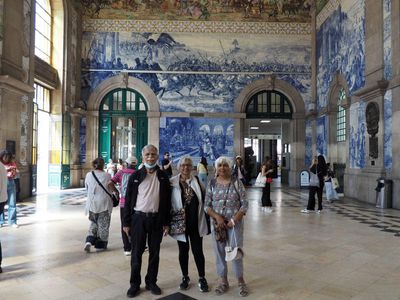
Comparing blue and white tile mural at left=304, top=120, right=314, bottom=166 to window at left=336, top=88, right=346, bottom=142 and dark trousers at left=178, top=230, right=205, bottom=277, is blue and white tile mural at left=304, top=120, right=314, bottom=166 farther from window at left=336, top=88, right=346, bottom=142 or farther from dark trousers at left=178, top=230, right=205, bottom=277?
dark trousers at left=178, top=230, right=205, bottom=277

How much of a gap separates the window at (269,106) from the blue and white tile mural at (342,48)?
185 centimetres

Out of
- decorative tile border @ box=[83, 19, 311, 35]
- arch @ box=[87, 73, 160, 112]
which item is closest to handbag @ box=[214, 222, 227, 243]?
arch @ box=[87, 73, 160, 112]

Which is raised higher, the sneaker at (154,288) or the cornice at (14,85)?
the cornice at (14,85)

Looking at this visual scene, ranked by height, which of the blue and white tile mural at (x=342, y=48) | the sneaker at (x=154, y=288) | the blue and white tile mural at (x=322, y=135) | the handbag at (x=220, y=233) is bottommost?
the sneaker at (x=154, y=288)

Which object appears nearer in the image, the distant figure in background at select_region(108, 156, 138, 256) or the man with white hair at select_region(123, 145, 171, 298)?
the man with white hair at select_region(123, 145, 171, 298)

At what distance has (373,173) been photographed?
438 inches


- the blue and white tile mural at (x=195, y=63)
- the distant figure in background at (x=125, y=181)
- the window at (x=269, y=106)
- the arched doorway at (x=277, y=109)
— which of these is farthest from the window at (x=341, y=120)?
the distant figure in background at (x=125, y=181)

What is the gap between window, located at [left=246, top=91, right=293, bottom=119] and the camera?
1845 centimetres

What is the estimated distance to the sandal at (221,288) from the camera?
3.73 metres

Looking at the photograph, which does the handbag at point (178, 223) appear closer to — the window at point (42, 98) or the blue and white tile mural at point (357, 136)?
the blue and white tile mural at point (357, 136)

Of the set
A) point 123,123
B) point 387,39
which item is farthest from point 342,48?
point 123,123

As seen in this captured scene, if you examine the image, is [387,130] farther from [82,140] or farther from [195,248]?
[82,140]

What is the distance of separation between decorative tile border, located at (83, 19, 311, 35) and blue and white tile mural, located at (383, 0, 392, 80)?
24.4ft

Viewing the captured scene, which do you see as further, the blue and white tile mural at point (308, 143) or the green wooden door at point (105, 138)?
the green wooden door at point (105, 138)
